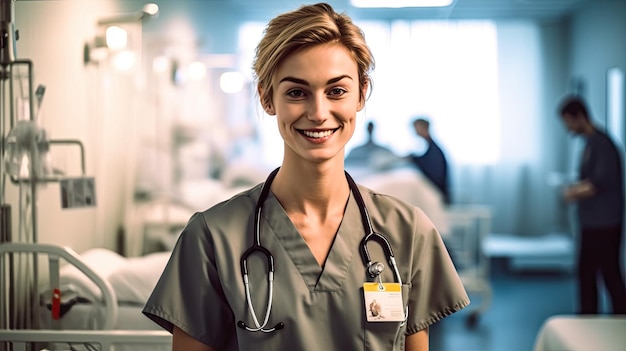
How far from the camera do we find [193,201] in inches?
103

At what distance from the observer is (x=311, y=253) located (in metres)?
1.21

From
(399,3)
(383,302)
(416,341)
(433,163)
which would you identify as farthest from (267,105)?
(399,3)

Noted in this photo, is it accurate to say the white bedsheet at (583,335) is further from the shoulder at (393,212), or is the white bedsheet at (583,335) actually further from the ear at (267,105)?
the ear at (267,105)

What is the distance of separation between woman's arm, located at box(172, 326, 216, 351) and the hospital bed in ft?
1.29

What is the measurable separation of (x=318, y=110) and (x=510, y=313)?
334cm

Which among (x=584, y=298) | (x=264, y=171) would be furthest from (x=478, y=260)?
(x=264, y=171)

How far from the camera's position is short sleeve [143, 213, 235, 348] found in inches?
46.4

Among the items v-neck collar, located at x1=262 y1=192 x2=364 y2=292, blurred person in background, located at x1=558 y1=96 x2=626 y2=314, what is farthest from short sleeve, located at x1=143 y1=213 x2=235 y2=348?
blurred person in background, located at x1=558 y1=96 x2=626 y2=314

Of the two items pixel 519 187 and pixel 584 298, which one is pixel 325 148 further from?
pixel 519 187

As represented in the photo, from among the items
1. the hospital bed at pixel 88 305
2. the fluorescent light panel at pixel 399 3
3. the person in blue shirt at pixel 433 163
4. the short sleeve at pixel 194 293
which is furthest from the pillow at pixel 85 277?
the fluorescent light panel at pixel 399 3

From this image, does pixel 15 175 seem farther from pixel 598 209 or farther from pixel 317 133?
pixel 598 209

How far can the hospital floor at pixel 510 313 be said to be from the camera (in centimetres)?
344

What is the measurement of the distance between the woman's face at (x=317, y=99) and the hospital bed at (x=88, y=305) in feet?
2.13

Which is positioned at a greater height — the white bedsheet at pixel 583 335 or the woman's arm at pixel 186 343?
the woman's arm at pixel 186 343
